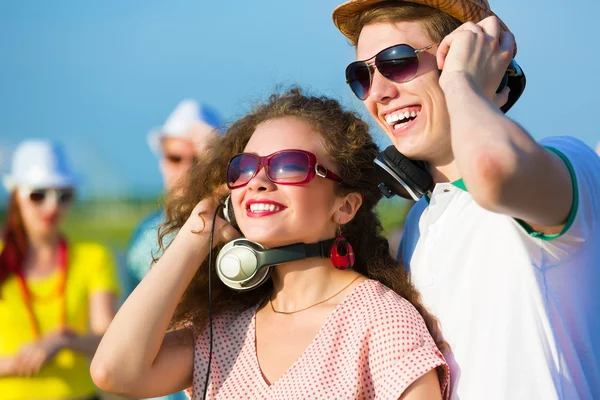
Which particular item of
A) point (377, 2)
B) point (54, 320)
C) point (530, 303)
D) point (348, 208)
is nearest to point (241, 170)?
point (348, 208)

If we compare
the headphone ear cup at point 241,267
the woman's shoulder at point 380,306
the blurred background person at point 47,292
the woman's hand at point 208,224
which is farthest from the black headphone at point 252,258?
the blurred background person at point 47,292

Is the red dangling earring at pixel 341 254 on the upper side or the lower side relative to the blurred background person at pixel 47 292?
upper

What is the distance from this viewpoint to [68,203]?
629 centimetres

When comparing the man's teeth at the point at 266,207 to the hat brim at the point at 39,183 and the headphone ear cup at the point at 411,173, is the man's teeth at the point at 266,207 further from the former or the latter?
the hat brim at the point at 39,183

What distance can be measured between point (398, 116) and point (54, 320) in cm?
321

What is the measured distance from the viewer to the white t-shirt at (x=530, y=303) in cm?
241

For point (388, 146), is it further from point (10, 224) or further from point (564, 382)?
point (10, 224)

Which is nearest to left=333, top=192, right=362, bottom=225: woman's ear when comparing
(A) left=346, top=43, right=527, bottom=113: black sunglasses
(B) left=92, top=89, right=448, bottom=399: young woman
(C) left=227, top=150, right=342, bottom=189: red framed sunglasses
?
(B) left=92, top=89, right=448, bottom=399: young woman

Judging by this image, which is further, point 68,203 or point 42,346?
point 68,203

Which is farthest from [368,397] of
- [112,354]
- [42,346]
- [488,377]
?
[42,346]

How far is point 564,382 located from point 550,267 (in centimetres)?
33

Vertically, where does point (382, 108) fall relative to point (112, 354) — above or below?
above

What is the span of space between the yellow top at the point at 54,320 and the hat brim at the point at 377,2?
2.97 metres

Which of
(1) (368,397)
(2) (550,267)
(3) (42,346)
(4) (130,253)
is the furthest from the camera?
(4) (130,253)
